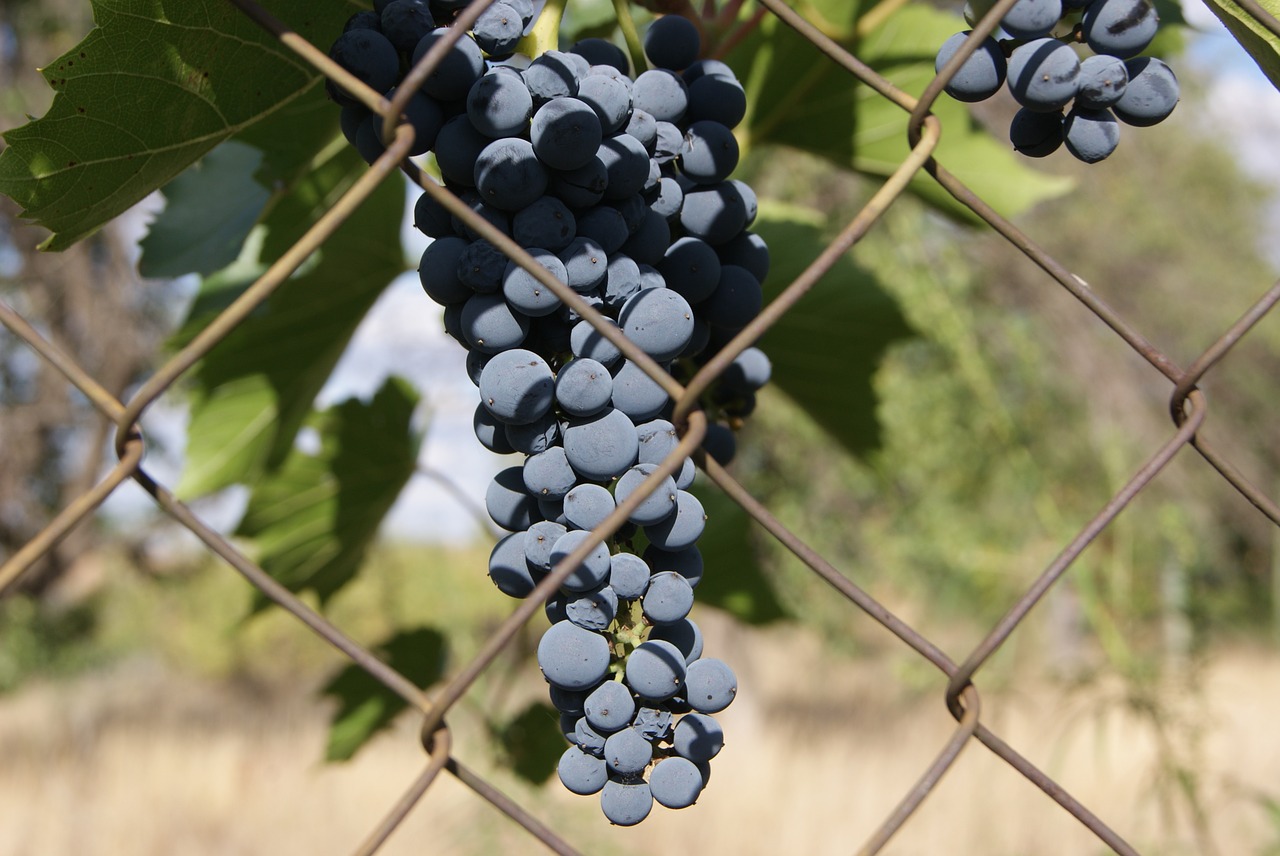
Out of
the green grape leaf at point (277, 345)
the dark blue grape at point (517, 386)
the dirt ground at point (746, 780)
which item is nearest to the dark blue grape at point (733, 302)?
the dark blue grape at point (517, 386)

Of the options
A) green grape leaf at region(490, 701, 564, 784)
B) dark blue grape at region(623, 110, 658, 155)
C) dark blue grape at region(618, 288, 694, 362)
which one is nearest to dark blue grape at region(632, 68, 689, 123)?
dark blue grape at region(623, 110, 658, 155)

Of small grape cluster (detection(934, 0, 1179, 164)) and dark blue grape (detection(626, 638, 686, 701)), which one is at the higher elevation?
small grape cluster (detection(934, 0, 1179, 164))

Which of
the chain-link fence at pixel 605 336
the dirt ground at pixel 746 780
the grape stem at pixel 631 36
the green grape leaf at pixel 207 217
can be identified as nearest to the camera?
the chain-link fence at pixel 605 336

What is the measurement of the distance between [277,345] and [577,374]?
62cm

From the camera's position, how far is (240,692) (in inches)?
298

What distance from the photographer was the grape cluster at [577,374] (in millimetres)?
407

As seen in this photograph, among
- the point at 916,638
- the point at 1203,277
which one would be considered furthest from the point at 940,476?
the point at 916,638

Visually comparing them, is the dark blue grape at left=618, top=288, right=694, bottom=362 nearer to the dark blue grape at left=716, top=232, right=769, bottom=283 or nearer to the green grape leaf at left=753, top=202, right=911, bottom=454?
the dark blue grape at left=716, top=232, right=769, bottom=283

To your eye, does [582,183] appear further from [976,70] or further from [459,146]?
[976,70]

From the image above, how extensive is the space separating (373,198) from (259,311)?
15 centimetres

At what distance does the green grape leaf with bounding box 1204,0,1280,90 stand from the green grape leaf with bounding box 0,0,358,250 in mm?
457

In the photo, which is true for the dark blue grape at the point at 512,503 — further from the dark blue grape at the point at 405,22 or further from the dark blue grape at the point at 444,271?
the dark blue grape at the point at 405,22

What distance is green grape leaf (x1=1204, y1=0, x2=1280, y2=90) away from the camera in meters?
0.46

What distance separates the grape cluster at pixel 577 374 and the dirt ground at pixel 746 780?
2.23m
